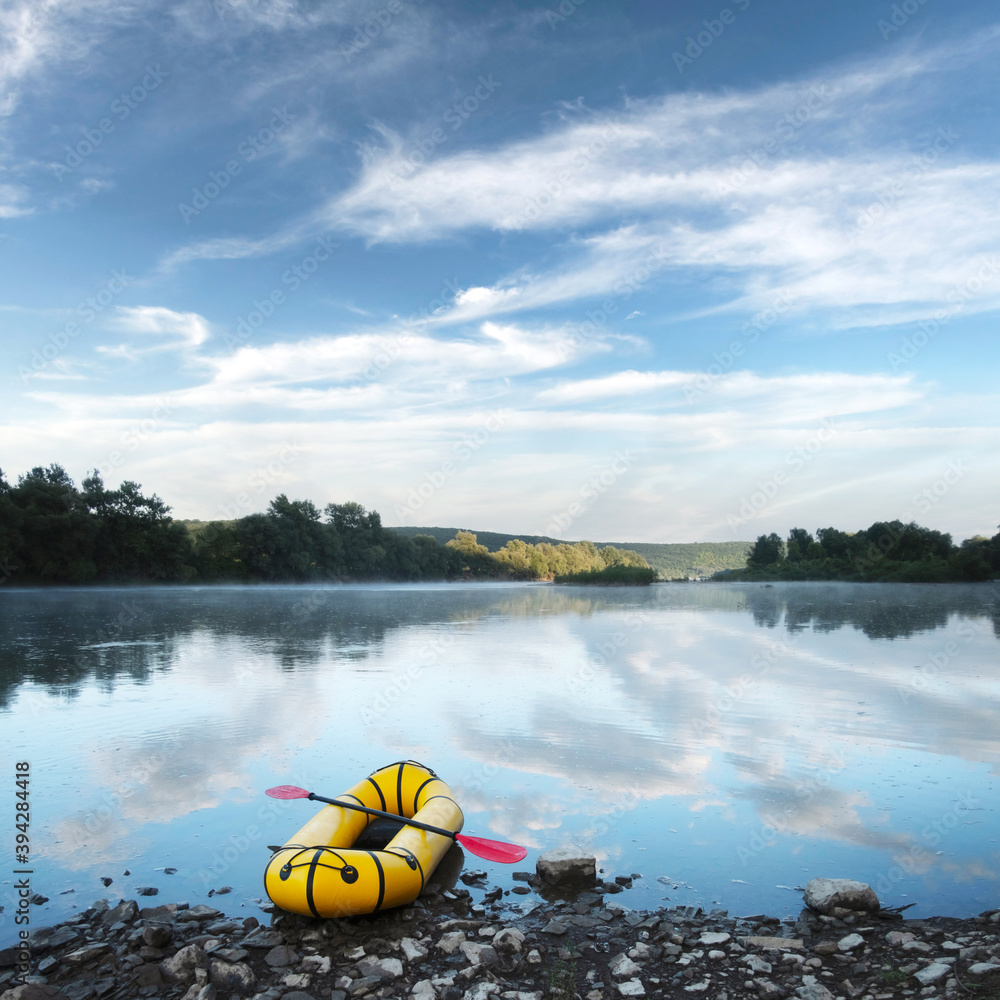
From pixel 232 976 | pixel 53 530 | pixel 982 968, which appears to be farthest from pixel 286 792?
pixel 53 530

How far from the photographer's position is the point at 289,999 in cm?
412

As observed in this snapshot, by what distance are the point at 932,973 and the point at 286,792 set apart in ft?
18.4

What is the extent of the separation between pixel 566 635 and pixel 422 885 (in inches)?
766

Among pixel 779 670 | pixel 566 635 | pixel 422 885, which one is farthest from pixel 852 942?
pixel 566 635

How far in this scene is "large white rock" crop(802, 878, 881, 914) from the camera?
5.05m

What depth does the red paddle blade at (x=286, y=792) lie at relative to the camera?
718 cm

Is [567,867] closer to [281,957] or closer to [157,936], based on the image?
[281,957]

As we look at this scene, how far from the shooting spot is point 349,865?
5.09m

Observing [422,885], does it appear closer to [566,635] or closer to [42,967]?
[42,967]

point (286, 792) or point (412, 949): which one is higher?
point (286, 792)

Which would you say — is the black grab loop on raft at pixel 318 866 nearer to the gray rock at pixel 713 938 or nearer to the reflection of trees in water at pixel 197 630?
the gray rock at pixel 713 938

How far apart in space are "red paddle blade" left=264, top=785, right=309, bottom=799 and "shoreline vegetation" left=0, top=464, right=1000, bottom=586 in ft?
193

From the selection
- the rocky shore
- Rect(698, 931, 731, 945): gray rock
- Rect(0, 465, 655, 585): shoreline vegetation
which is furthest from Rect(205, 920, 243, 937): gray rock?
Rect(0, 465, 655, 585): shoreline vegetation

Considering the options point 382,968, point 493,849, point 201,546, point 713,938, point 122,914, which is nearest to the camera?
point 382,968
